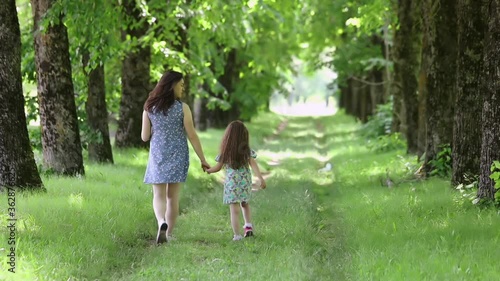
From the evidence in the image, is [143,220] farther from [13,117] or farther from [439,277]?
[439,277]

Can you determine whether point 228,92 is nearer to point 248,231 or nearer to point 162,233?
point 248,231

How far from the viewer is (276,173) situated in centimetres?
1975

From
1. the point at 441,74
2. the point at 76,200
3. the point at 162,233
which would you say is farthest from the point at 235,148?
the point at 441,74

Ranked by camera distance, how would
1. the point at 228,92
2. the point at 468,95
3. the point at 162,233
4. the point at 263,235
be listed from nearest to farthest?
the point at 162,233
the point at 263,235
the point at 468,95
the point at 228,92

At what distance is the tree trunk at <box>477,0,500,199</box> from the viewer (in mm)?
10914

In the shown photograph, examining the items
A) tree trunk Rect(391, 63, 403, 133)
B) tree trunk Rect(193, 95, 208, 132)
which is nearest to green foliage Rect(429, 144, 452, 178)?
tree trunk Rect(391, 63, 403, 133)

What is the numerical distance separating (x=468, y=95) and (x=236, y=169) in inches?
198

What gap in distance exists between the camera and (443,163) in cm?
1556

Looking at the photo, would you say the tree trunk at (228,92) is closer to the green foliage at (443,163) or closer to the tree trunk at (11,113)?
the green foliage at (443,163)

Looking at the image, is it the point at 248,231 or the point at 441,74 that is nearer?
the point at 248,231

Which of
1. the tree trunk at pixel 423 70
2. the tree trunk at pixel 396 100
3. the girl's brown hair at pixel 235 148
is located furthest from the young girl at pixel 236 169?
the tree trunk at pixel 396 100

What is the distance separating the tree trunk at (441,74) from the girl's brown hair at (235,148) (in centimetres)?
667

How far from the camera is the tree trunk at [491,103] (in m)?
10.9

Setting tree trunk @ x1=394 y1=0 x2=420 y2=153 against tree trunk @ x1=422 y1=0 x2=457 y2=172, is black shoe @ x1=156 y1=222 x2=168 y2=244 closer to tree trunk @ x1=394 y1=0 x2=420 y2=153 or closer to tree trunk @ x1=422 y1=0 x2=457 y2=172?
tree trunk @ x1=422 y1=0 x2=457 y2=172
